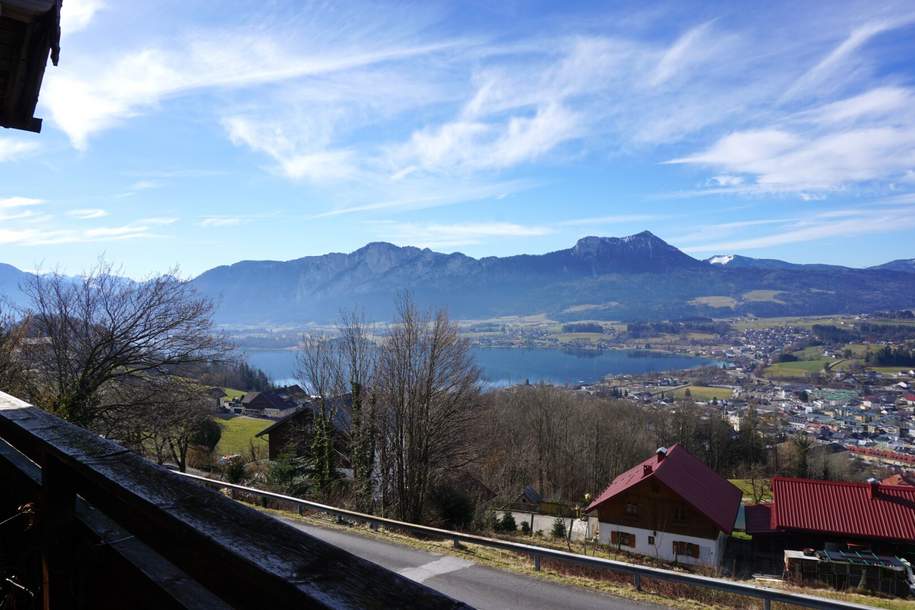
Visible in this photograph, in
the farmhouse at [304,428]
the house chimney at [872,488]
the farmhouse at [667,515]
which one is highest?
the farmhouse at [304,428]

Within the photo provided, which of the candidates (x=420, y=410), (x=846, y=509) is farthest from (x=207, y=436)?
(x=846, y=509)

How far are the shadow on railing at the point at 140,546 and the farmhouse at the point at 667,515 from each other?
87.0ft

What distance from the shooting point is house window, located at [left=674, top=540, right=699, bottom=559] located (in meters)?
24.7

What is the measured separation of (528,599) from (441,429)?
10.8 m

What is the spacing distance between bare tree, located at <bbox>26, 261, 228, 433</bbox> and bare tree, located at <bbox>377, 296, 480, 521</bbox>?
564 cm

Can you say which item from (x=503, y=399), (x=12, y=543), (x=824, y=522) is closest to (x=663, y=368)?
(x=503, y=399)

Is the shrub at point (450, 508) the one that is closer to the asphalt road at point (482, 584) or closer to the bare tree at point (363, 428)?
the bare tree at point (363, 428)

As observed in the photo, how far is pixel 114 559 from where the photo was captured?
1246 mm

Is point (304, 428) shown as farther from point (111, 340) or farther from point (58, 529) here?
point (58, 529)

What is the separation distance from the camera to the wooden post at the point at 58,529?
141 cm

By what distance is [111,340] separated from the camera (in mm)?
14859

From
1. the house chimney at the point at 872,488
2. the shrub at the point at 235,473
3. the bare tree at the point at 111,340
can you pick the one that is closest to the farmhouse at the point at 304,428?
the shrub at the point at 235,473

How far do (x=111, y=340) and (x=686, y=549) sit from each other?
23381mm

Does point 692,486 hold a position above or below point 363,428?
below
